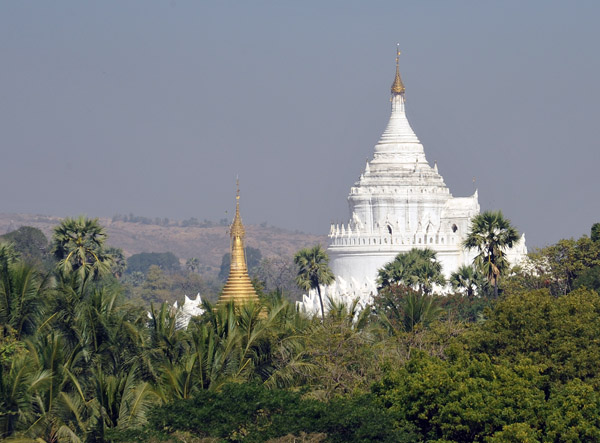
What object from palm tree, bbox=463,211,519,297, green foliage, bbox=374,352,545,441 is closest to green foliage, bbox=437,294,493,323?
palm tree, bbox=463,211,519,297

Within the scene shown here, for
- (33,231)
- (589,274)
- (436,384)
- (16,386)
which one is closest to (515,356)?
(436,384)

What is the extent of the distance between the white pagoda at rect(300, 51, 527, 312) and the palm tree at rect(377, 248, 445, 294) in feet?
76.0

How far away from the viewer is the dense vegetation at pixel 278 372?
34000 millimetres

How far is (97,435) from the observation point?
33.5 metres

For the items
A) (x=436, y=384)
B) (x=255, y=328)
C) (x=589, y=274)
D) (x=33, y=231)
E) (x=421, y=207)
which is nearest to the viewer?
(x=436, y=384)

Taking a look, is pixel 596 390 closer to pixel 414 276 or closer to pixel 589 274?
pixel 589 274

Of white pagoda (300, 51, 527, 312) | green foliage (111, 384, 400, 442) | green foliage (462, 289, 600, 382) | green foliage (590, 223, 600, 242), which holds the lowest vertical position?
green foliage (111, 384, 400, 442)

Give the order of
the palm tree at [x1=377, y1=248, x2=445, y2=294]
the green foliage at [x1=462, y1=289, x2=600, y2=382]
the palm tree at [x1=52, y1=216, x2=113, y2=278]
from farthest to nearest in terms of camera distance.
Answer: the palm tree at [x1=377, y1=248, x2=445, y2=294]
the palm tree at [x1=52, y1=216, x2=113, y2=278]
the green foliage at [x1=462, y1=289, x2=600, y2=382]

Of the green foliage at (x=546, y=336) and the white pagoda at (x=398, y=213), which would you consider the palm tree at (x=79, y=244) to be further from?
the white pagoda at (x=398, y=213)

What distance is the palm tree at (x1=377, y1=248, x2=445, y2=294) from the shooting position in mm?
73188

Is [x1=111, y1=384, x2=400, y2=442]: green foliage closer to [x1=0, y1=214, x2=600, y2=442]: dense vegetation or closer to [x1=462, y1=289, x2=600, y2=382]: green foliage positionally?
[x1=0, y1=214, x2=600, y2=442]: dense vegetation

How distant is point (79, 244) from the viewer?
5222 centimetres

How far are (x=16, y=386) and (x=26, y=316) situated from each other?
5.57 meters

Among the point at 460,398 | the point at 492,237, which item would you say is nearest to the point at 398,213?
the point at 492,237
